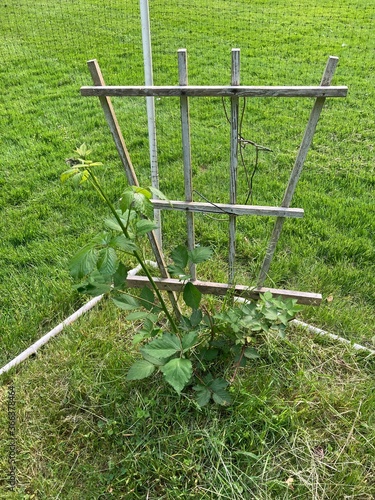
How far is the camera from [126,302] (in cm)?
197

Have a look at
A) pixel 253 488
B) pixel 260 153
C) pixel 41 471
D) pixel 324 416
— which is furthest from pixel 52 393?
pixel 260 153

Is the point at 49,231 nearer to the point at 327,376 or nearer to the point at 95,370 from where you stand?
the point at 95,370

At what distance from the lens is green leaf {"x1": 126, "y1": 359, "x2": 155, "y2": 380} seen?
183 cm

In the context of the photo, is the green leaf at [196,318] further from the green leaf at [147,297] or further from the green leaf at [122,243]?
the green leaf at [122,243]

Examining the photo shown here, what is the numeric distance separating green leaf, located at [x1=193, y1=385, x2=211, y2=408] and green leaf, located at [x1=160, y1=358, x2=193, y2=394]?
0.97 feet

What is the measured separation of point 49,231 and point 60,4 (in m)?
7.93

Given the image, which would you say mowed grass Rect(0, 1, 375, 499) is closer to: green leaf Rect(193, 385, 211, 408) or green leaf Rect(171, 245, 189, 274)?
green leaf Rect(193, 385, 211, 408)

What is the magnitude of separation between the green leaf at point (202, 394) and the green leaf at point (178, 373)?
0.97ft

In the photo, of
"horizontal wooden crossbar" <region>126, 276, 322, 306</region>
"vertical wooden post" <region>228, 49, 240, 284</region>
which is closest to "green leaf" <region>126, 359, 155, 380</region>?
"horizontal wooden crossbar" <region>126, 276, 322, 306</region>

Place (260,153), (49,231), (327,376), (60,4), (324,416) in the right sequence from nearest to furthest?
(324,416) → (327,376) → (49,231) → (260,153) → (60,4)

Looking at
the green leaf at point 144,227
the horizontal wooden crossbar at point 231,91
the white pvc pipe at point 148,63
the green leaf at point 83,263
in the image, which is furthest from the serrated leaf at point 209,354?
the horizontal wooden crossbar at point 231,91

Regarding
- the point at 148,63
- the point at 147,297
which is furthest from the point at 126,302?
the point at 148,63

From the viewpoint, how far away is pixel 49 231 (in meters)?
3.17

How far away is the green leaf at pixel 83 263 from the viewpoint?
1.48m
